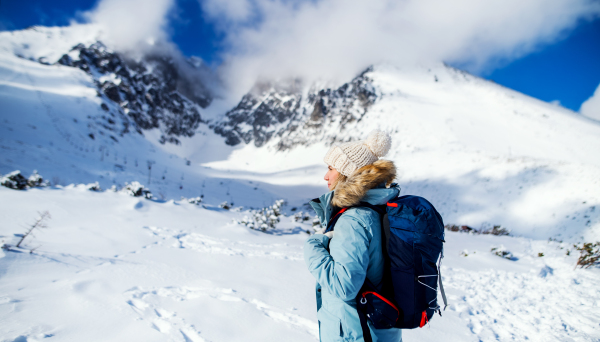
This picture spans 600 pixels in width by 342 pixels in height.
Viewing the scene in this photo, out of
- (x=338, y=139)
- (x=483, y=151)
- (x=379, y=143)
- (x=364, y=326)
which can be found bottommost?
(x=364, y=326)

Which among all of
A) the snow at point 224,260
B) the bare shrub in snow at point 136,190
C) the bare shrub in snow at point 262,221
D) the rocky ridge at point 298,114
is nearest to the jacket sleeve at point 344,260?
the snow at point 224,260

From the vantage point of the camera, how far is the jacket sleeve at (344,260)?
1382mm

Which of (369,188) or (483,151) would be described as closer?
(369,188)

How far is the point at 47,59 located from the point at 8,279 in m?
65.9

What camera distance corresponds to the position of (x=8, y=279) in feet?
9.11

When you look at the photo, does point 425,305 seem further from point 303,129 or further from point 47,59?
point 47,59

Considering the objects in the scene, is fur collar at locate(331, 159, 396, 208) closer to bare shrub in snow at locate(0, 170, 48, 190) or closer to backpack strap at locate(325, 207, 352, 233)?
backpack strap at locate(325, 207, 352, 233)

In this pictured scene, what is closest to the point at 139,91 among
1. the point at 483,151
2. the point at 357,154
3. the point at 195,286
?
A: the point at 483,151

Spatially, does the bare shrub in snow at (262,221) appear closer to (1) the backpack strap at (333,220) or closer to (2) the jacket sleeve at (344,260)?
(1) the backpack strap at (333,220)

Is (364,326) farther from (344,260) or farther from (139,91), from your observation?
(139,91)

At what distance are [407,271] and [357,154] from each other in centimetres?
85

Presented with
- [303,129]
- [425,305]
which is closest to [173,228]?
[425,305]

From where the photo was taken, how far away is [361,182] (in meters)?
1.53

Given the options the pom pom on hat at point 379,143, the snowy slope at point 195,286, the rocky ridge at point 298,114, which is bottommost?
the snowy slope at point 195,286
